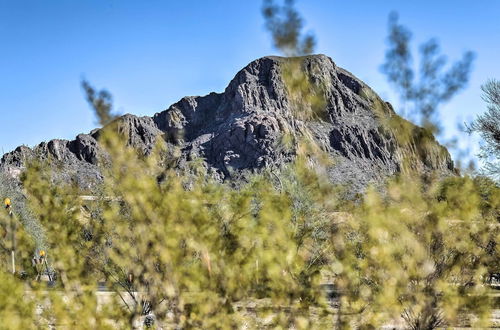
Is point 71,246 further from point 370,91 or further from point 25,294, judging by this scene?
point 370,91

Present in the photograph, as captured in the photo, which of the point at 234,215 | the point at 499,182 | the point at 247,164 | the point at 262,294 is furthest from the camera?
the point at 247,164

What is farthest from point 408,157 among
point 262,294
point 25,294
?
point 25,294

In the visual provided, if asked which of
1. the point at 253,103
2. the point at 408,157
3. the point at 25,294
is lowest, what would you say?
the point at 25,294

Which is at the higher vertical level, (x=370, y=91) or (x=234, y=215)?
(x=370, y=91)

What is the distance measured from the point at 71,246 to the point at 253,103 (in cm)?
11306

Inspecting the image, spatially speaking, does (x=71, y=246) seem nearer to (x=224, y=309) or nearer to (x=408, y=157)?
(x=224, y=309)

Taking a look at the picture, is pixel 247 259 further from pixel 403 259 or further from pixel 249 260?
pixel 403 259

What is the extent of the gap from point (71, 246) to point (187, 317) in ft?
4.89

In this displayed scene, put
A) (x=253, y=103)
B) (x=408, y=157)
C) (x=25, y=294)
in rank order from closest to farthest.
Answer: (x=408, y=157) < (x=25, y=294) < (x=253, y=103)

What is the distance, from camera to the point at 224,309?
3314 millimetres

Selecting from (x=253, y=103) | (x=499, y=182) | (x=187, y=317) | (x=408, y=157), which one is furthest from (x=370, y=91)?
(x=253, y=103)

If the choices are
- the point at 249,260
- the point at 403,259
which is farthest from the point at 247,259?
the point at 403,259

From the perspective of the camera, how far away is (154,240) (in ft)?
11.0

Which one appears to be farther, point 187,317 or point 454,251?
point 454,251
